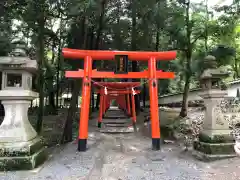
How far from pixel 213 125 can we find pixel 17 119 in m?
4.96

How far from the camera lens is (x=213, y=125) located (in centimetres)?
568

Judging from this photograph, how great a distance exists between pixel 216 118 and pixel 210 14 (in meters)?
6.38

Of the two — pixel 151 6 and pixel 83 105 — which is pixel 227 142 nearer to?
pixel 83 105

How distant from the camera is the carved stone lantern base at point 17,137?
4.68 m

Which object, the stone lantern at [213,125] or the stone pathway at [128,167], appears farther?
the stone lantern at [213,125]

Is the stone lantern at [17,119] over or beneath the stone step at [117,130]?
over

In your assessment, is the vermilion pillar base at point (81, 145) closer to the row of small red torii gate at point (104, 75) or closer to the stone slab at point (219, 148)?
the row of small red torii gate at point (104, 75)

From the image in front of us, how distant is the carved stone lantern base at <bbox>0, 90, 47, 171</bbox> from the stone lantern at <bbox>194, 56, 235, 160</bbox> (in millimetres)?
4252

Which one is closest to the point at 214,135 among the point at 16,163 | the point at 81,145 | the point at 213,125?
the point at 213,125

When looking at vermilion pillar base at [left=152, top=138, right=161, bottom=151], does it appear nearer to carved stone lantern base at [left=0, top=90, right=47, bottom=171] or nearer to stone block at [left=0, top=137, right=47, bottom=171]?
carved stone lantern base at [left=0, top=90, right=47, bottom=171]

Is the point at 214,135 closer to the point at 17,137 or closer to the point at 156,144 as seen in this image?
the point at 156,144

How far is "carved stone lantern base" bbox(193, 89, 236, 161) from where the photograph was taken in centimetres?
545

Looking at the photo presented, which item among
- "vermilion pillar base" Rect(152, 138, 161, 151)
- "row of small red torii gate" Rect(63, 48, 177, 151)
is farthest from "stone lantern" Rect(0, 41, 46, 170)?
"vermilion pillar base" Rect(152, 138, 161, 151)

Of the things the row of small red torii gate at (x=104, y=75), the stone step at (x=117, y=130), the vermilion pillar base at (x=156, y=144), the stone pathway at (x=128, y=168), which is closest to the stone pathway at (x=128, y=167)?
the stone pathway at (x=128, y=168)
